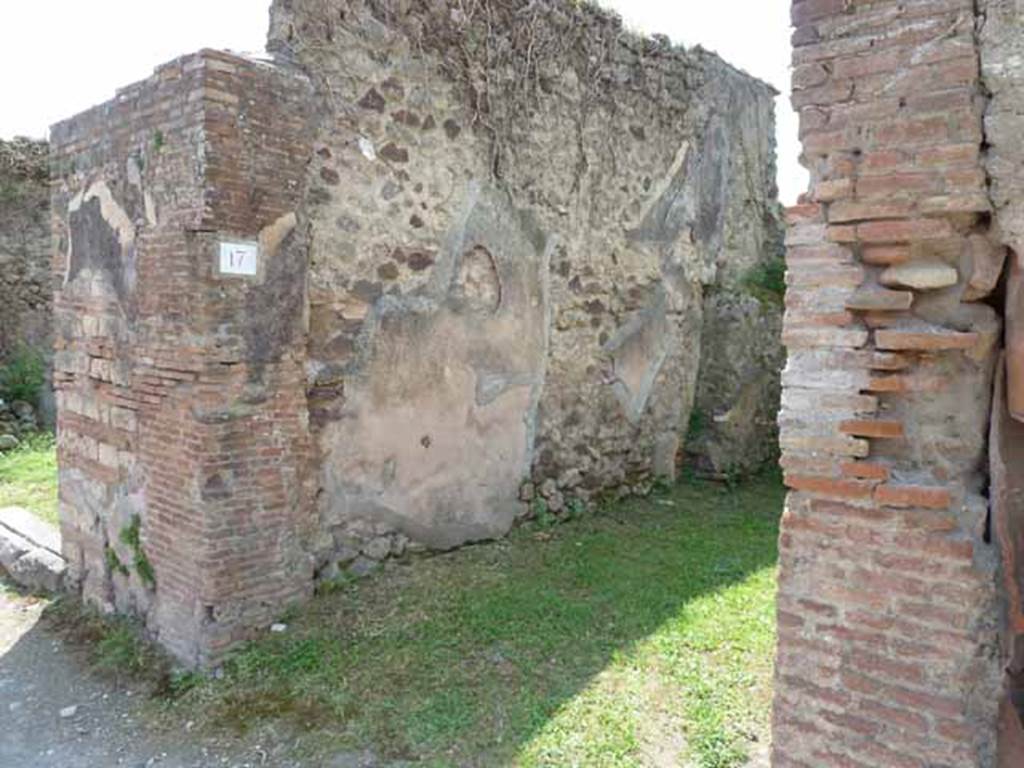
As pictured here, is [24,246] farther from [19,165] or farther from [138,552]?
[138,552]

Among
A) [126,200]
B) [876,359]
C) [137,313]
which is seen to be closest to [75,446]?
[137,313]

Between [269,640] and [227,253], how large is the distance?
1927 mm

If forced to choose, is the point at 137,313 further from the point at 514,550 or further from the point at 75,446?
the point at 514,550

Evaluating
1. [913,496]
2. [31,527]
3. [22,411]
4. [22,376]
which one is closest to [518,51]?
[913,496]

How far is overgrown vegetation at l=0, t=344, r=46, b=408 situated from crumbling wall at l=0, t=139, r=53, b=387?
123 millimetres

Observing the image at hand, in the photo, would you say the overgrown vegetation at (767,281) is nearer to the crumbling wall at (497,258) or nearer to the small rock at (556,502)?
the crumbling wall at (497,258)

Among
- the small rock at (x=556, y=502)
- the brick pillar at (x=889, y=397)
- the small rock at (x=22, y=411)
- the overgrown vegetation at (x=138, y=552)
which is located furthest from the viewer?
the small rock at (x=22, y=411)

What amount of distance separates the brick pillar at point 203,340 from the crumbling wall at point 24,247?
6.98m

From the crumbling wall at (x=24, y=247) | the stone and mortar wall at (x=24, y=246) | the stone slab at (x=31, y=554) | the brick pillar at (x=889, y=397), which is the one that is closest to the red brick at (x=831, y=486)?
the brick pillar at (x=889, y=397)

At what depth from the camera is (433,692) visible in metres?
3.71

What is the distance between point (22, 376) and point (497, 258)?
7.80 meters

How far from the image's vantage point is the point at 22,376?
10.4 metres

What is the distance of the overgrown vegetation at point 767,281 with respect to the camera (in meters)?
7.86

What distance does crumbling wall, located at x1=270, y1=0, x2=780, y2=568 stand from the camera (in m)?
4.64
